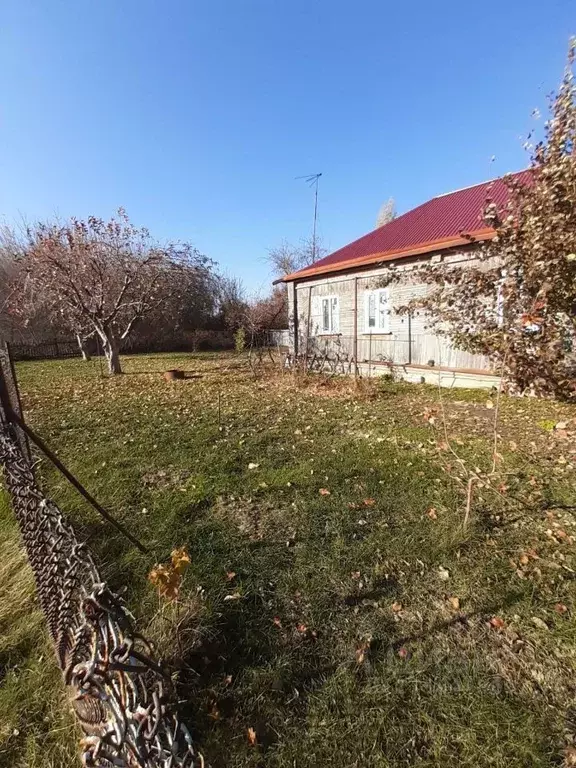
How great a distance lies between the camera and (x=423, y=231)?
11.0m

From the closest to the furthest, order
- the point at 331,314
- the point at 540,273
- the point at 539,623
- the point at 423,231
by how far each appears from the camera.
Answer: the point at 539,623, the point at 540,273, the point at 423,231, the point at 331,314

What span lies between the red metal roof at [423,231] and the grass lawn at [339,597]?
20.2 ft

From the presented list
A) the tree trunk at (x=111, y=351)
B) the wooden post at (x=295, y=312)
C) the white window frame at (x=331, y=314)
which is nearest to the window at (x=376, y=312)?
the white window frame at (x=331, y=314)

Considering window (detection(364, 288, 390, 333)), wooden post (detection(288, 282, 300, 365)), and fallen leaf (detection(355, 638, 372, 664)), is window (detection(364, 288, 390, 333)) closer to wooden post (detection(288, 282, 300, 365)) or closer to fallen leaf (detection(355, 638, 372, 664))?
wooden post (detection(288, 282, 300, 365))

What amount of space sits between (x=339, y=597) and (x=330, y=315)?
11238 millimetres

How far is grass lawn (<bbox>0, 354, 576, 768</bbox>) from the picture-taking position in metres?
1.60

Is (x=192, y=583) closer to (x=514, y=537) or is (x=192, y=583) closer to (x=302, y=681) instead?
(x=302, y=681)

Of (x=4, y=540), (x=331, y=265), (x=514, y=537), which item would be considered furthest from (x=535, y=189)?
(x=331, y=265)

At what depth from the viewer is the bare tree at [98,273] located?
446 inches

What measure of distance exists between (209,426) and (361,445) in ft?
7.64

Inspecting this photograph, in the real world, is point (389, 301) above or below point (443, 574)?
above

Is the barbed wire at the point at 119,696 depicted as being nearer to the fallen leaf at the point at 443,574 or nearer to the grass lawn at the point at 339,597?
the grass lawn at the point at 339,597

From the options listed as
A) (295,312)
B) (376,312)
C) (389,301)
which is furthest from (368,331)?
(295,312)

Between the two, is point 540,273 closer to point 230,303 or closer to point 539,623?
point 539,623
